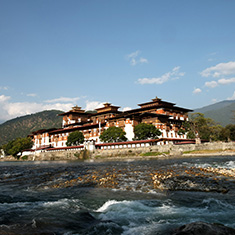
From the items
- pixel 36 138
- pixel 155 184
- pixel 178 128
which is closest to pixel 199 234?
pixel 155 184

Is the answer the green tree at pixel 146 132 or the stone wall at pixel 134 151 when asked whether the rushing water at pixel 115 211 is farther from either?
the green tree at pixel 146 132

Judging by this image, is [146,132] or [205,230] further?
[146,132]

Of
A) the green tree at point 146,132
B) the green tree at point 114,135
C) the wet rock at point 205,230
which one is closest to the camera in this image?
the wet rock at point 205,230

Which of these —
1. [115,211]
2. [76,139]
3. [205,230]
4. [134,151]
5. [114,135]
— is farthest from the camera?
[76,139]

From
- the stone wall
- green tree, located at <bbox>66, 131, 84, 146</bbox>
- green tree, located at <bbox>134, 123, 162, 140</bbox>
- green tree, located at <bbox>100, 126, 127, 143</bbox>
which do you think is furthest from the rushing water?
green tree, located at <bbox>66, 131, 84, 146</bbox>

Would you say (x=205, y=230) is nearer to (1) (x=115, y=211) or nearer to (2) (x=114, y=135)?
(1) (x=115, y=211)

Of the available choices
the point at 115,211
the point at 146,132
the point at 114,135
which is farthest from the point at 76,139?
the point at 115,211

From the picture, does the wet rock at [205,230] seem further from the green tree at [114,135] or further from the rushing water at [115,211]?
the green tree at [114,135]

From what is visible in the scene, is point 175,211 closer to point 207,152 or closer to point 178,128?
point 207,152

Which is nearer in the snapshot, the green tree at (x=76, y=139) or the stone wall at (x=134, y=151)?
the stone wall at (x=134, y=151)

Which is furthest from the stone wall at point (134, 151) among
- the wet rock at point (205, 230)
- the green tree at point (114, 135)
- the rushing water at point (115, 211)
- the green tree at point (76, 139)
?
the wet rock at point (205, 230)

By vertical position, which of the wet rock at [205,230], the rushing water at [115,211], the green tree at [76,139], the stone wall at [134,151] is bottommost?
the rushing water at [115,211]

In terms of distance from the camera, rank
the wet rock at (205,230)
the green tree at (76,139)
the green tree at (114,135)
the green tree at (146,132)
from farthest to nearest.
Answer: the green tree at (76,139) → the green tree at (114,135) → the green tree at (146,132) → the wet rock at (205,230)

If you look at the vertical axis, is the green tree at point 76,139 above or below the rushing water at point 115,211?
above
